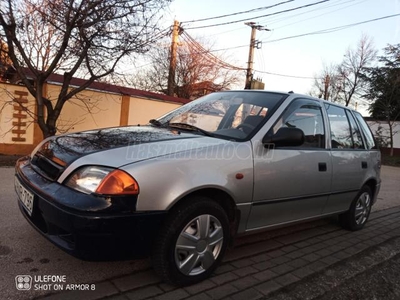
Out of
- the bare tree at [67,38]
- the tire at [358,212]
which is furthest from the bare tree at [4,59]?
the tire at [358,212]

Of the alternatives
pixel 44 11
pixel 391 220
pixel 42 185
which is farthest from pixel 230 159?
pixel 44 11

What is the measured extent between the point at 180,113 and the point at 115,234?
191 cm

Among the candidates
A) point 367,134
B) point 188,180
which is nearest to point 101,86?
point 367,134

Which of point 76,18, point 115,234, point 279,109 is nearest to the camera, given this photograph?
point 115,234

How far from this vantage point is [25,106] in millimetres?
8828

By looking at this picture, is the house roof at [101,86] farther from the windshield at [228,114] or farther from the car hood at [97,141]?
the car hood at [97,141]

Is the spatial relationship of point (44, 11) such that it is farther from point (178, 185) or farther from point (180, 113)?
point (178, 185)

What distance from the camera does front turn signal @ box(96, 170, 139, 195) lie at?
2.19 metres

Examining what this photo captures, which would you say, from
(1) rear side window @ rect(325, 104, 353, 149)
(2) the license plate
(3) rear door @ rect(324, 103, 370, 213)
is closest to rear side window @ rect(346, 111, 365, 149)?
(3) rear door @ rect(324, 103, 370, 213)

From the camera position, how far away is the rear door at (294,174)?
9.70ft

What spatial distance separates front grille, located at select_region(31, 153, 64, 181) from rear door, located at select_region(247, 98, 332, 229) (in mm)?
1594

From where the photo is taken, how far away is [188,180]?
7.95 ft

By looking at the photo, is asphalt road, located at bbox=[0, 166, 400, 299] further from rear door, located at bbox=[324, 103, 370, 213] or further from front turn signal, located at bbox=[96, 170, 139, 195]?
rear door, located at bbox=[324, 103, 370, 213]

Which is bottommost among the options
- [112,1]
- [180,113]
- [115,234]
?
[115,234]
